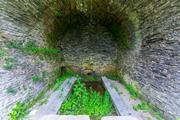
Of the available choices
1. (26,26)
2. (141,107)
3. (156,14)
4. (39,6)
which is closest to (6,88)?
(26,26)

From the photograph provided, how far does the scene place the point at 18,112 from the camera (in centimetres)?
251

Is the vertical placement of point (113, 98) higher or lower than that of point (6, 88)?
lower

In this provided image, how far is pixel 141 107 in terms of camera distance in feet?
9.86

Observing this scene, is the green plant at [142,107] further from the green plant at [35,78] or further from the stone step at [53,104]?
the green plant at [35,78]

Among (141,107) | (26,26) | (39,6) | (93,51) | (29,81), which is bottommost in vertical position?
(141,107)

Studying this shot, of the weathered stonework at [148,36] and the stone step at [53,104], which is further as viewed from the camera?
the stone step at [53,104]

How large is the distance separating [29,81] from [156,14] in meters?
2.77

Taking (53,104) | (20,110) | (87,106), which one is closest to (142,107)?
(87,106)

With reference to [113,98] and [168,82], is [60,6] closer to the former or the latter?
[113,98]

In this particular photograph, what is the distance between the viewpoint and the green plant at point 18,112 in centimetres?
233

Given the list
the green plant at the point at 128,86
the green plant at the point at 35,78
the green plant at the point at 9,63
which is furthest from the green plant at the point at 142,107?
the green plant at the point at 9,63

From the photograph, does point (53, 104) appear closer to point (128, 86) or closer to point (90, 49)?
point (128, 86)

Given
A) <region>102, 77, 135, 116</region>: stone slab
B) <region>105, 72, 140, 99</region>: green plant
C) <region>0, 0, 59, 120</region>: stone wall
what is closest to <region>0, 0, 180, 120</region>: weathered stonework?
<region>0, 0, 59, 120</region>: stone wall

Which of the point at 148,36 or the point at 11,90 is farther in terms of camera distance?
the point at 148,36
